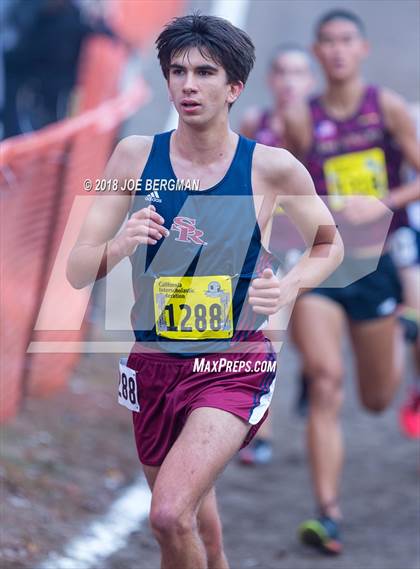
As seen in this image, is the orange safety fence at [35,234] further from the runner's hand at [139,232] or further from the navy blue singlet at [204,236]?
the runner's hand at [139,232]

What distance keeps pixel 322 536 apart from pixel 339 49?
103 inches

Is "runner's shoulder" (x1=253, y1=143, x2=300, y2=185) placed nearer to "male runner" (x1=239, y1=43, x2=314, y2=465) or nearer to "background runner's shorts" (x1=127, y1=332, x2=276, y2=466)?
"background runner's shorts" (x1=127, y1=332, x2=276, y2=466)

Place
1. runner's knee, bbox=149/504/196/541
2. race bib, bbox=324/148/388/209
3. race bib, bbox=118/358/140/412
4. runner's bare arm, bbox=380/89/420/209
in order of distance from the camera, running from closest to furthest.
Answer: runner's knee, bbox=149/504/196/541
race bib, bbox=118/358/140/412
runner's bare arm, bbox=380/89/420/209
race bib, bbox=324/148/388/209

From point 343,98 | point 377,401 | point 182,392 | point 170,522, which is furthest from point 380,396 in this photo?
point 170,522

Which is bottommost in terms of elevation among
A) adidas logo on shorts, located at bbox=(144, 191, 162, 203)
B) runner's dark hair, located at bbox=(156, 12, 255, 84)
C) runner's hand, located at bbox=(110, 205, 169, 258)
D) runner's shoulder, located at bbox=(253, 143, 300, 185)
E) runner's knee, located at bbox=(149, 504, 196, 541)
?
runner's knee, located at bbox=(149, 504, 196, 541)

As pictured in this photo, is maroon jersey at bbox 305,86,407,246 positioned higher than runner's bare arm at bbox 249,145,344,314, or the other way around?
maroon jersey at bbox 305,86,407,246

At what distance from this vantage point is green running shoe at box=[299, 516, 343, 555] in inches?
243

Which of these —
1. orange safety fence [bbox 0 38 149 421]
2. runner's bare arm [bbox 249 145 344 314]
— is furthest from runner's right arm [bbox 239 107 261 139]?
runner's bare arm [bbox 249 145 344 314]

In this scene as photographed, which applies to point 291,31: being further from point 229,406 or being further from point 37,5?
point 229,406

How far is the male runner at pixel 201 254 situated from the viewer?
175 inches

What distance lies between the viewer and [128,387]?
469cm

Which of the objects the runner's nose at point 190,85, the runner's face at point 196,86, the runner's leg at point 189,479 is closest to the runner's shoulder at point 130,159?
the runner's face at point 196,86

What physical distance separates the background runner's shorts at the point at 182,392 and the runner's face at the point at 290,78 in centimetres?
417

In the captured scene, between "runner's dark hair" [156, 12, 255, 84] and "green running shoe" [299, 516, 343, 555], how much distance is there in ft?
8.23
